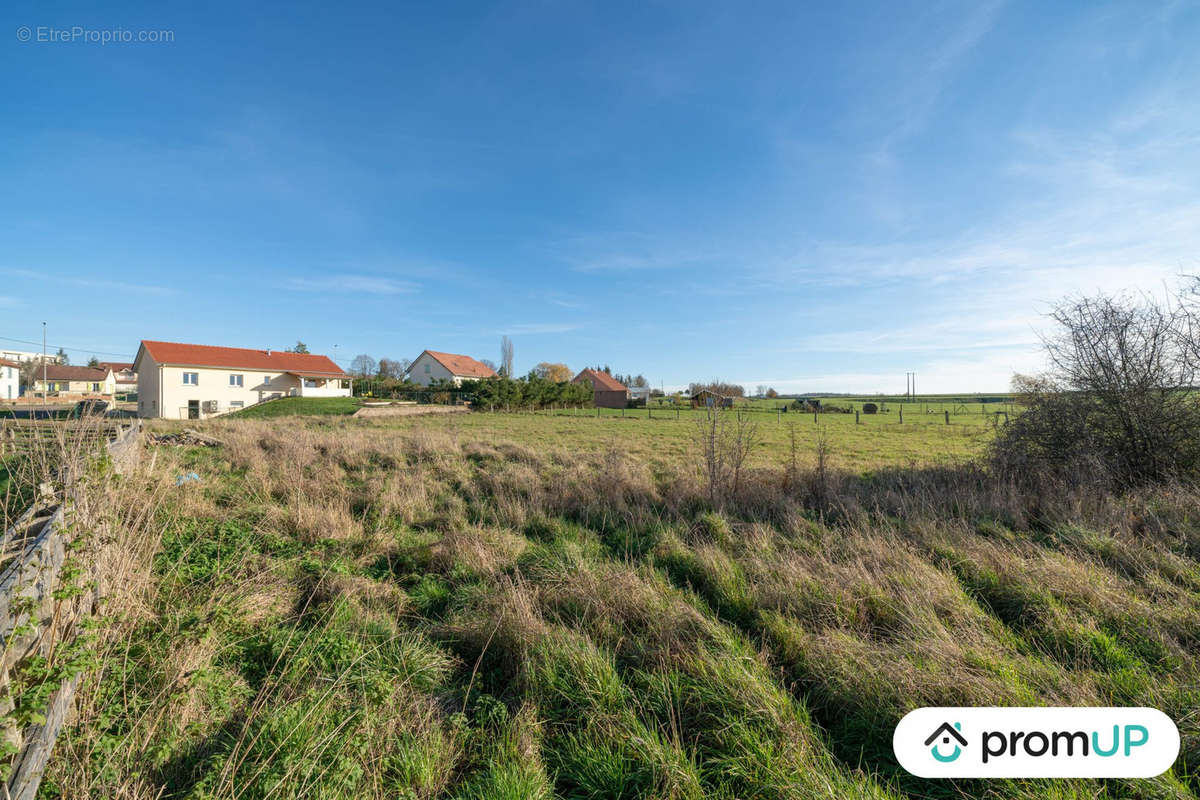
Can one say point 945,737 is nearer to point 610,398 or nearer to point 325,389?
point 325,389

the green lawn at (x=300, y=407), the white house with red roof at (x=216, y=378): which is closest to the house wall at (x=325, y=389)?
the white house with red roof at (x=216, y=378)

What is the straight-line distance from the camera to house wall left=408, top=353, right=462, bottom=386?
198 ft

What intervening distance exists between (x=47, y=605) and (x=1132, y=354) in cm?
1433

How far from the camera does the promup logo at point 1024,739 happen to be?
2461 mm

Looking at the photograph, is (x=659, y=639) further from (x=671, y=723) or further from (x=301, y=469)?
(x=301, y=469)

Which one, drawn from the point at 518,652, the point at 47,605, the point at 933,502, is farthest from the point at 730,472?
the point at 47,605

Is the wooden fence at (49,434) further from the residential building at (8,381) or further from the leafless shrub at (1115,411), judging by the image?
the residential building at (8,381)

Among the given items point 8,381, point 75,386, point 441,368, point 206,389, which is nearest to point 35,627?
point 206,389

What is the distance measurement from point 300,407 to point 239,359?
1108 centimetres

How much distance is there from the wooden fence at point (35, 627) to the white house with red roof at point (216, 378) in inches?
1697

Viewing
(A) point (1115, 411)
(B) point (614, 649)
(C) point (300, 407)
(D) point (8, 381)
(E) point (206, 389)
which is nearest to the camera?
(B) point (614, 649)

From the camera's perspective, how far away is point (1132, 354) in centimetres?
823

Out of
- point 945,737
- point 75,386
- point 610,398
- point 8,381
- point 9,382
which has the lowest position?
point 945,737

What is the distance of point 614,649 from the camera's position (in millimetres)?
3592
